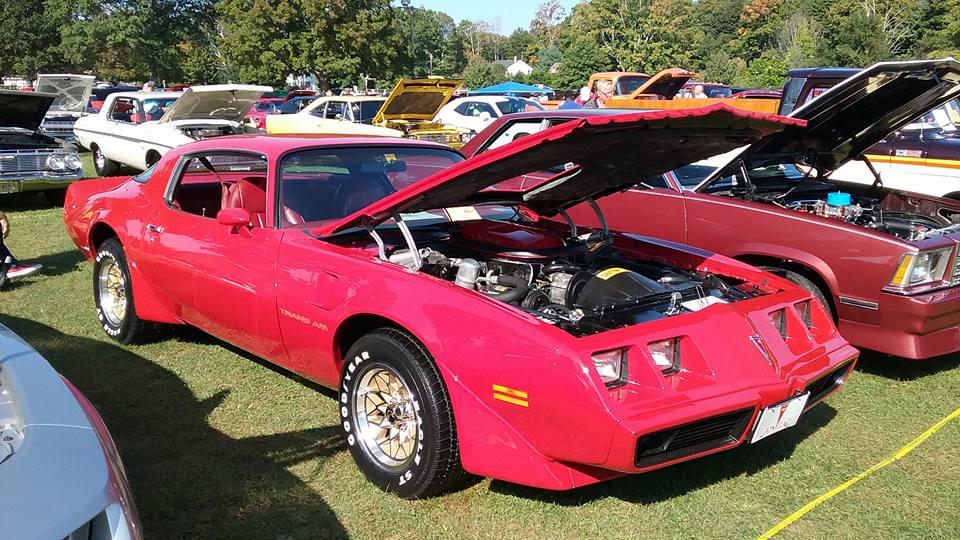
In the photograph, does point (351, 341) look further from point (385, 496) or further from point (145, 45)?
point (145, 45)

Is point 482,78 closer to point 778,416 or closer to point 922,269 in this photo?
point 922,269

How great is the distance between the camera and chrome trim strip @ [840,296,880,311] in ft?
14.7

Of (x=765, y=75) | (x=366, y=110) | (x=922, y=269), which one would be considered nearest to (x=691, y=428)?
(x=922, y=269)

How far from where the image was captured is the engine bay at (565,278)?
327cm

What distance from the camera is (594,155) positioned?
10.8 ft

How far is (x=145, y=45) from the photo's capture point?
150 ft

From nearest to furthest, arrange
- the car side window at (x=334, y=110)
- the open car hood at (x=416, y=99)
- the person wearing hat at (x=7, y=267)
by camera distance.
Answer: the person wearing hat at (x=7, y=267)
the open car hood at (x=416, y=99)
the car side window at (x=334, y=110)

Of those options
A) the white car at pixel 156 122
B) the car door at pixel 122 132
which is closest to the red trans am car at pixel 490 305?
the white car at pixel 156 122

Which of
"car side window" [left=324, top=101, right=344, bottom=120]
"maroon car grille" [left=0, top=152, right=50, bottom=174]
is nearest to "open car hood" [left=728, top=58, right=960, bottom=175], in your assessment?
"maroon car grille" [left=0, top=152, right=50, bottom=174]

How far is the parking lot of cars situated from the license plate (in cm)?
2

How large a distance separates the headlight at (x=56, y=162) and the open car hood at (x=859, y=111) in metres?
9.29

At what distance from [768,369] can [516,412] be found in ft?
3.50

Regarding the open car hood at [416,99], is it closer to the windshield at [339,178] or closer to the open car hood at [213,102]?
the open car hood at [213,102]

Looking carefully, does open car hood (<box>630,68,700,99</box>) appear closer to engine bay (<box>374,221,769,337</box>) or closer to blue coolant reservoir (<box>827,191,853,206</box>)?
blue coolant reservoir (<box>827,191,853,206</box>)
